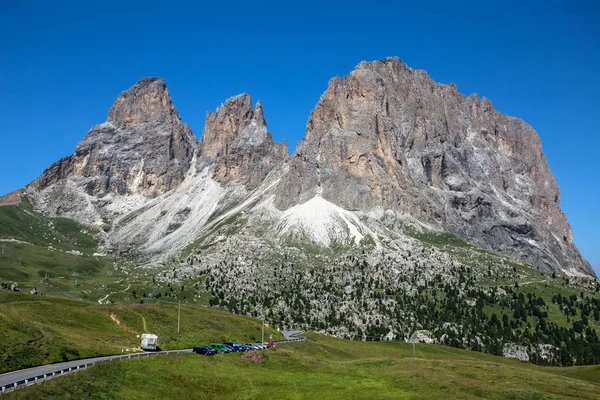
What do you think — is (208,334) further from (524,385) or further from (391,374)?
(524,385)

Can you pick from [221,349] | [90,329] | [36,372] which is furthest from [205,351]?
[36,372]

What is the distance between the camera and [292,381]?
78312 millimetres

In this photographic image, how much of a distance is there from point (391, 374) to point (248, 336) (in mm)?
48176

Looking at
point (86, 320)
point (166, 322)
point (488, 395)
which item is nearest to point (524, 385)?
point (488, 395)

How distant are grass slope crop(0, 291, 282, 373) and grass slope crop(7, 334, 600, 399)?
33.5ft

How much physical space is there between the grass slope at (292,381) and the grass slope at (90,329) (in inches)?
402

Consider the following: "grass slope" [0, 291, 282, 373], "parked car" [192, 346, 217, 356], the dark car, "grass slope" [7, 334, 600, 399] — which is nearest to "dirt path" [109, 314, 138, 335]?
"grass slope" [0, 291, 282, 373]

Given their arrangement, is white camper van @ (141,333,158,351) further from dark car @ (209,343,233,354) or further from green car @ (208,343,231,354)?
dark car @ (209,343,233,354)

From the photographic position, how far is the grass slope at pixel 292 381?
60000mm

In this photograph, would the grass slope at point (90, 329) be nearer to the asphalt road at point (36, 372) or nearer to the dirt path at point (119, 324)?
the dirt path at point (119, 324)

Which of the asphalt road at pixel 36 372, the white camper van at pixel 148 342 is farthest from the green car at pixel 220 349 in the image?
the asphalt road at pixel 36 372

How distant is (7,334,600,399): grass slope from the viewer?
197 ft

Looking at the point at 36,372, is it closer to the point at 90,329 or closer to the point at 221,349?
the point at 221,349

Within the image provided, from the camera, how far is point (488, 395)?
7612 cm
